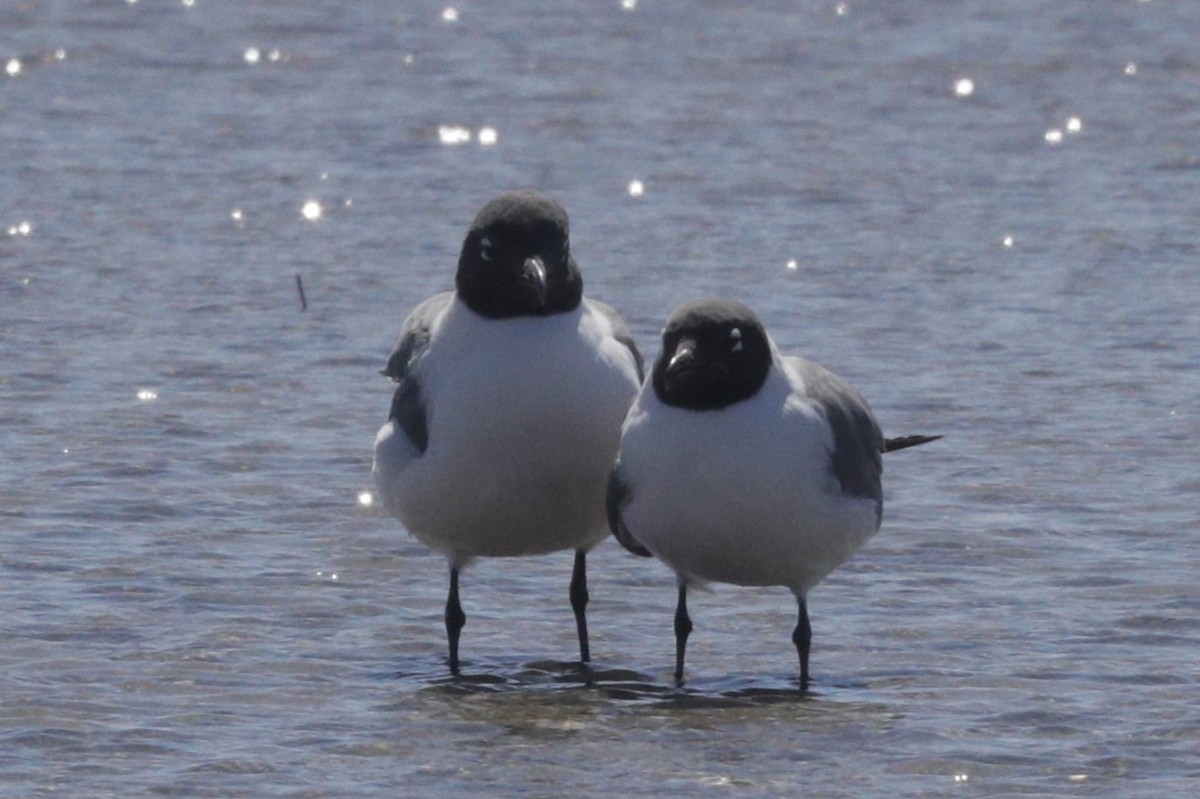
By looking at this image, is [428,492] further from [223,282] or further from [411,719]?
[223,282]

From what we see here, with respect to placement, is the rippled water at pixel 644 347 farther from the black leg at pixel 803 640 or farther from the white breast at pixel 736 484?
the white breast at pixel 736 484

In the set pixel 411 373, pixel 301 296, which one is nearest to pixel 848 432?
pixel 411 373

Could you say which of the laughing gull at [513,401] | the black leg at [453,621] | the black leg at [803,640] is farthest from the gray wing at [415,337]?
the black leg at [803,640]

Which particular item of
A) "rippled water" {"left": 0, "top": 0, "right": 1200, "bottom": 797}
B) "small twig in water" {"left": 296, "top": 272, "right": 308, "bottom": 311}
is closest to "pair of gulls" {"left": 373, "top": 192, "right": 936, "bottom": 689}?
"rippled water" {"left": 0, "top": 0, "right": 1200, "bottom": 797}

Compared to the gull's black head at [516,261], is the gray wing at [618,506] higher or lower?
lower

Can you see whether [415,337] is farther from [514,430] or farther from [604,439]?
[604,439]

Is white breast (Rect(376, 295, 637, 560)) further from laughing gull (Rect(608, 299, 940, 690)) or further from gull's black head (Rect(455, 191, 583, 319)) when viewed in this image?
laughing gull (Rect(608, 299, 940, 690))

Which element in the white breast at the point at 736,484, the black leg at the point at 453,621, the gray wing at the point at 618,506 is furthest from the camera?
the black leg at the point at 453,621

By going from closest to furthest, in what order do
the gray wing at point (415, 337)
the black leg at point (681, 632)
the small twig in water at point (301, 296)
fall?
the black leg at point (681, 632)
the gray wing at point (415, 337)
the small twig in water at point (301, 296)
